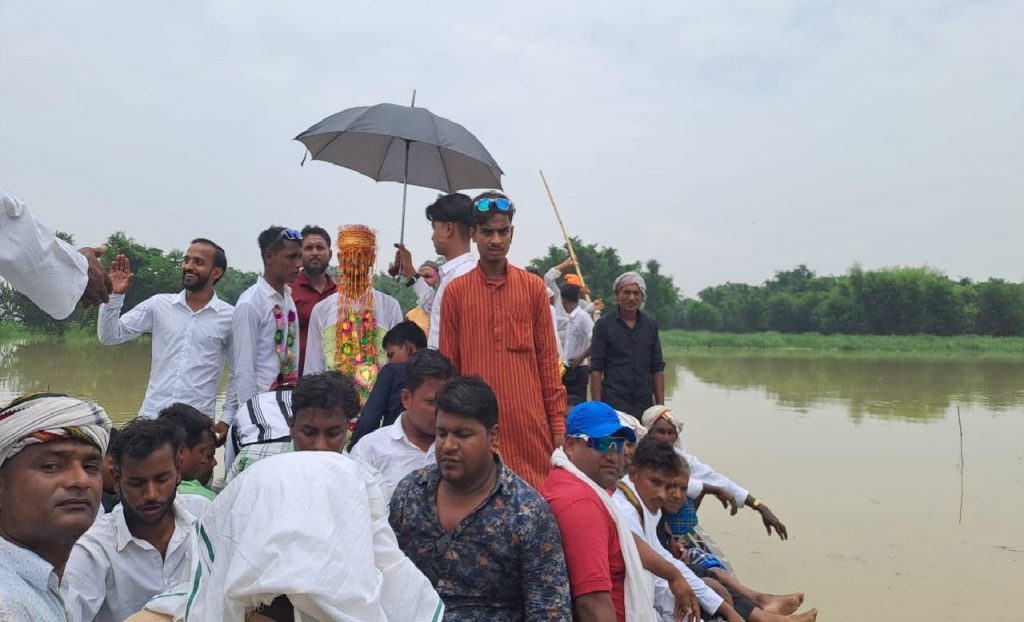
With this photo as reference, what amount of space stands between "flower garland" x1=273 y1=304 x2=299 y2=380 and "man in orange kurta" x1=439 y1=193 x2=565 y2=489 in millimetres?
1357

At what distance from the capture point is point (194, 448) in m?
3.54

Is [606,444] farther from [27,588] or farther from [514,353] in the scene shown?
[27,588]

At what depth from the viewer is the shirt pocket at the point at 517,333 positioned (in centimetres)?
365

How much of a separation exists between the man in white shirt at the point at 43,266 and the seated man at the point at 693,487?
349 centimetres

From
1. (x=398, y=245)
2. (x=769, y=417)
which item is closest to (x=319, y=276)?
(x=398, y=245)

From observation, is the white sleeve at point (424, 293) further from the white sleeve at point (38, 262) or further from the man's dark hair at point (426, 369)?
the white sleeve at point (38, 262)

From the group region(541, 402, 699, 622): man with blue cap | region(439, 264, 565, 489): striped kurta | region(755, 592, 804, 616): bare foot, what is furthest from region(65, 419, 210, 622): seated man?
region(755, 592, 804, 616): bare foot

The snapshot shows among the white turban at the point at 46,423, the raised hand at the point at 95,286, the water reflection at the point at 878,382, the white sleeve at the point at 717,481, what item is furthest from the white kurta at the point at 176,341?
the water reflection at the point at 878,382

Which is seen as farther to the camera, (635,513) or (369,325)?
(369,325)

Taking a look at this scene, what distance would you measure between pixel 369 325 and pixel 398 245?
2.11 ft

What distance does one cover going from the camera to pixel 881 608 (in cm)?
545

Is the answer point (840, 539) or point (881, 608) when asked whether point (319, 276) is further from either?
point (840, 539)

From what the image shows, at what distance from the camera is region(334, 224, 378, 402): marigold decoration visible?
4.64 meters

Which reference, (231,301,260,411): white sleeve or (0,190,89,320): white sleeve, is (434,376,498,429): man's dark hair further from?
(231,301,260,411): white sleeve
